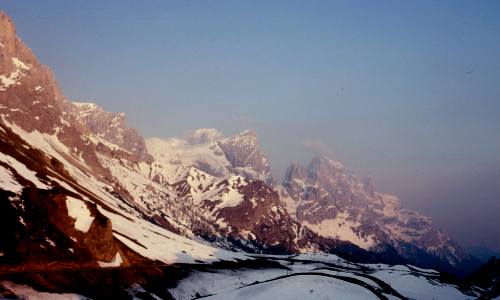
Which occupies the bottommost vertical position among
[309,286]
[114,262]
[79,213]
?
[114,262]

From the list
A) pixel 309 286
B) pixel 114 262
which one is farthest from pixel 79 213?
pixel 309 286

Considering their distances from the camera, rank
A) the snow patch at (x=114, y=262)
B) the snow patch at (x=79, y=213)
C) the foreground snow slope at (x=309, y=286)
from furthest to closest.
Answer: the snow patch at (x=79, y=213) → the snow patch at (x=114, y=262) → the foreground snow slope at (x=309, y=286)

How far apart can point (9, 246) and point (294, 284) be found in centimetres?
5305

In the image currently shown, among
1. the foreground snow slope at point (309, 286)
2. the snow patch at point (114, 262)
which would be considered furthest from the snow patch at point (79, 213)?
the foreground snow slope at point (309, 286)

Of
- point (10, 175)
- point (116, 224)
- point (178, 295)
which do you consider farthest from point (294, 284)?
point (116, 224)

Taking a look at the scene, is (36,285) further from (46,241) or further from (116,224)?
(116,224)

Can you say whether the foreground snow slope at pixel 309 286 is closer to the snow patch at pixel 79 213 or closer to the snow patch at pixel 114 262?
the snow patch at pixel 114 262

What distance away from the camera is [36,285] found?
77.6m

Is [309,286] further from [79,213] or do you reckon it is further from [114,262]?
[79,213]

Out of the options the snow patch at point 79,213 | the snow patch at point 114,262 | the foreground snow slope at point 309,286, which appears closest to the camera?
the foreground snow slope at point 309,286

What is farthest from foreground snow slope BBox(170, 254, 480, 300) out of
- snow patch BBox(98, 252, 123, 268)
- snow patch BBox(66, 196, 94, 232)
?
snow patch BBox(66, 196, 94, 232)

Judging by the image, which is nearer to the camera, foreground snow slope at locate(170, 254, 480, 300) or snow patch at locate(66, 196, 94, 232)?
foreground snow slope at locate(170, 254, 480, 300)

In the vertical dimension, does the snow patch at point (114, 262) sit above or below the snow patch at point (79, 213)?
below

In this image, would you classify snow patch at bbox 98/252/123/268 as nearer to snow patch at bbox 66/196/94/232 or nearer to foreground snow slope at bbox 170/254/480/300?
snow patch at bbox 66/196/94/232
